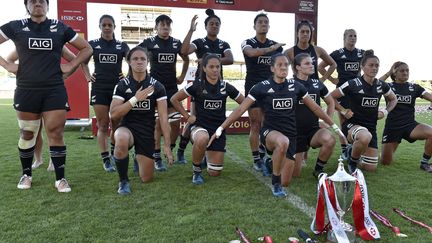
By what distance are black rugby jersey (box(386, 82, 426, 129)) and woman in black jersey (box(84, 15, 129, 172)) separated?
12.9 ft

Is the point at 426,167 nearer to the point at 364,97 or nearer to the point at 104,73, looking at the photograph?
the point at 364,97

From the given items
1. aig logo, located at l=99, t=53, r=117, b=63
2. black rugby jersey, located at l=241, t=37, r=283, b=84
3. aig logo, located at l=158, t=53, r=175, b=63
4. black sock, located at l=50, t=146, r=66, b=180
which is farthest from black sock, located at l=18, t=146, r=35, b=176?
black rugby jersey, located at l=241, t=37, r=283, b=84

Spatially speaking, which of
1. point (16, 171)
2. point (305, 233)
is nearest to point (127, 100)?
point (16, 171)

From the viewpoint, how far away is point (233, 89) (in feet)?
16.3

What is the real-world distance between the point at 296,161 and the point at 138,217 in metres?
2.23

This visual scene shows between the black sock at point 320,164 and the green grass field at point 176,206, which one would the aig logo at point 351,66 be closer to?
the green grass field at point 176,206

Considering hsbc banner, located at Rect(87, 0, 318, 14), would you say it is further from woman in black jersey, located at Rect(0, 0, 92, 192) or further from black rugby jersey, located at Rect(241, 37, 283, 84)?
woman in black jersey, located at Rect(0, 0, 92, 192)

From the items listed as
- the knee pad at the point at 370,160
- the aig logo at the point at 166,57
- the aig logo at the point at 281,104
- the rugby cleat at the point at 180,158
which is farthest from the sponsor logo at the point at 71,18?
the knee pad at the point at 370,160

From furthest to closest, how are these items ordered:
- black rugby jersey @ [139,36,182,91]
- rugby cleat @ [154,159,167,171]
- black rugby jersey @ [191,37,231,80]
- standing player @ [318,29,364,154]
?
standing player @ [318,29,364,154] → black rugby jersey @ [191,37,231,80] → black rugby jersey @ [139,36,182,91] → rugby cleat @ [154,159,167,171]

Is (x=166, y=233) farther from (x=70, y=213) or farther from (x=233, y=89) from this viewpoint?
(x=233, y=89)

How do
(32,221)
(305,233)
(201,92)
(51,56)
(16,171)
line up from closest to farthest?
(305,233)
(32,221)
(51,56)
(201,92)
(16,171)

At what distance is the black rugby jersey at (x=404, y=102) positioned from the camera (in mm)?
5730

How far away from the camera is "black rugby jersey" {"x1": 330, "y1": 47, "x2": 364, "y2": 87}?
6.46 meters

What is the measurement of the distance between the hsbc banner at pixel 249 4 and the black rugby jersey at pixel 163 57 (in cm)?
302
